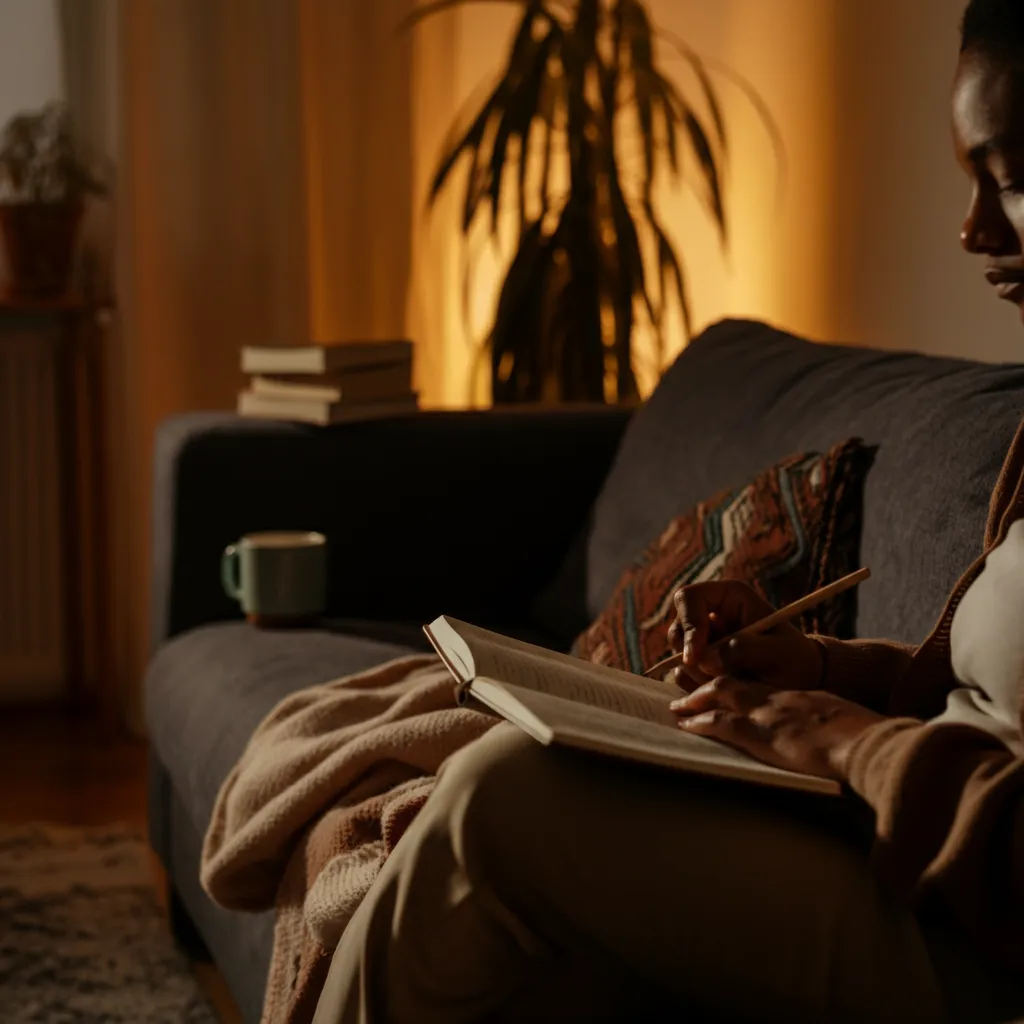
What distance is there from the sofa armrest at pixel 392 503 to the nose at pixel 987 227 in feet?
4.14

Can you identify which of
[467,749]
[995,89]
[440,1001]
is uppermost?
[995,89]

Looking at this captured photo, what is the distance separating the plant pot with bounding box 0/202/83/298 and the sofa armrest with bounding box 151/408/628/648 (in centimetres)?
85

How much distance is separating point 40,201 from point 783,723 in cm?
239

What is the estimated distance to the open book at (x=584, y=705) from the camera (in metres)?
0.87

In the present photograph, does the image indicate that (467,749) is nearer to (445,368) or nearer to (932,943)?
(932,943)

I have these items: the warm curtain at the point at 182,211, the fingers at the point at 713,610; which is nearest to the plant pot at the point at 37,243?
the warm curtain at the point at 182,211

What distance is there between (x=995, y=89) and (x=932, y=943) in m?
0.54

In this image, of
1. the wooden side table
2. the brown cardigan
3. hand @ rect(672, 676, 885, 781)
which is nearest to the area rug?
the wooden side table

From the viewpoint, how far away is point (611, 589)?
2023 mm

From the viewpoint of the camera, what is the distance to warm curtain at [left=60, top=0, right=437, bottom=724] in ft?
10.2

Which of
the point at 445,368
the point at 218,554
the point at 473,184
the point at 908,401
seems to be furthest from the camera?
the point at 445,368

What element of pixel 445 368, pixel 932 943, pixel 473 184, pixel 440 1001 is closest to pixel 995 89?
pixel 932 943

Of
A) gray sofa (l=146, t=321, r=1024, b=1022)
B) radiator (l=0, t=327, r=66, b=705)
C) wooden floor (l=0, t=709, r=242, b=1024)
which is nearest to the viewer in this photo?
gray sofa (l=146, t=321, r=1024, b=1022)

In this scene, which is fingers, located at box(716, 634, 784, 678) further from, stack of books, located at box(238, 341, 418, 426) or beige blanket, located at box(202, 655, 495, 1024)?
stack of books, located at box(238, 341, 418, 426)
